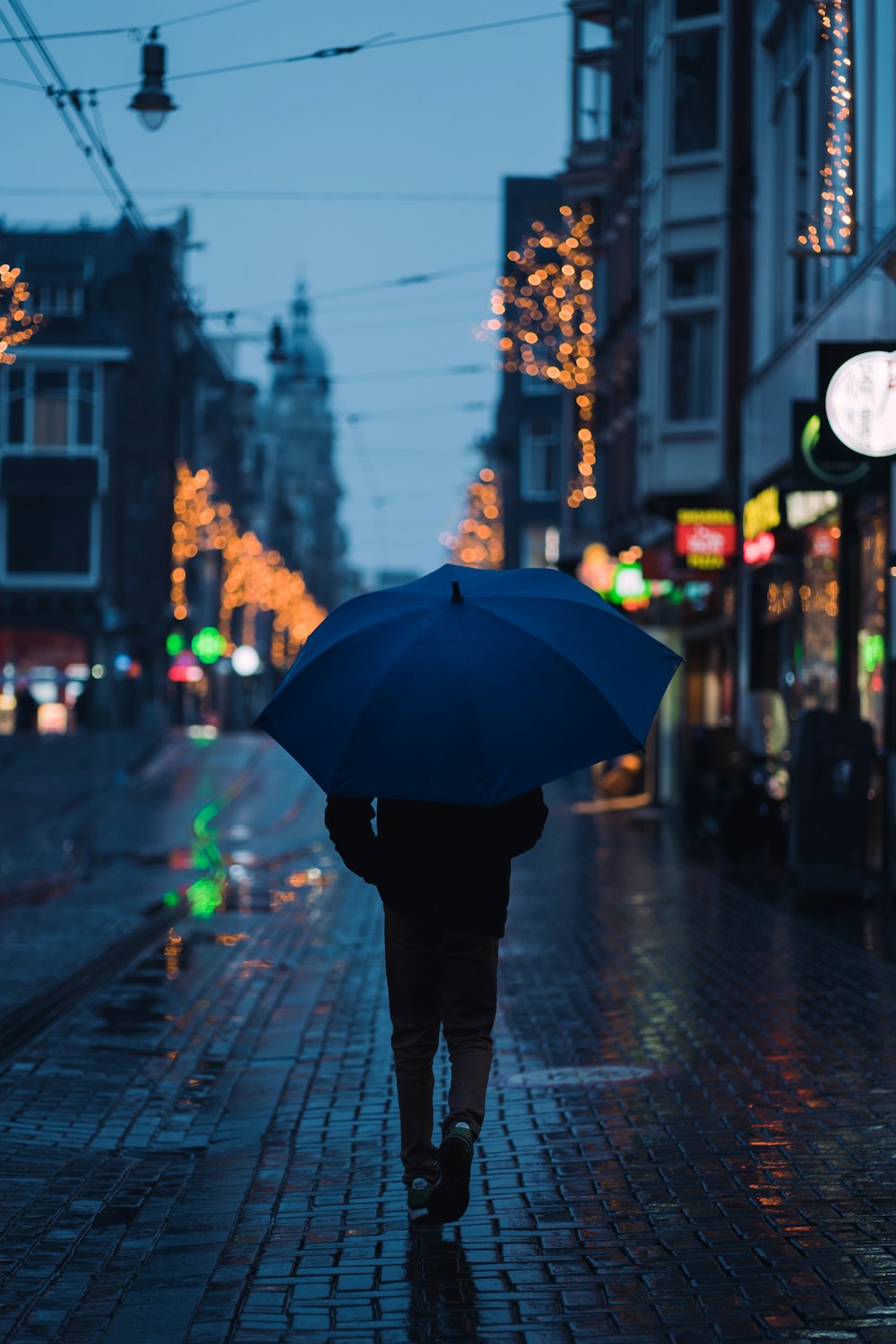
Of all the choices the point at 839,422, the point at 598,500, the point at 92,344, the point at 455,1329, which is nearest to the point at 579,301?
the point at 598,500

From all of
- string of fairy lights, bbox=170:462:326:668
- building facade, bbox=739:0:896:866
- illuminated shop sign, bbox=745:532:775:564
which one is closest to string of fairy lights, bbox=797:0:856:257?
building facade, bbox=739:0:896:866

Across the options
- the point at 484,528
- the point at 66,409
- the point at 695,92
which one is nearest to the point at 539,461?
the point at 484,528

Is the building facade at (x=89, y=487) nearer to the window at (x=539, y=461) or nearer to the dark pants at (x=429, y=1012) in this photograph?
the window at (x=539, y=461)

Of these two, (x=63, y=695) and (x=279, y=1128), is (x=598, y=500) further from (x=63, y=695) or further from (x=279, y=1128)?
(x=279, y=1128)

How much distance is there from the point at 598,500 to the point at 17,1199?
38.4 metres

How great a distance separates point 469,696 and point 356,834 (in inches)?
21.9

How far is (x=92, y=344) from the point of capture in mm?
61719

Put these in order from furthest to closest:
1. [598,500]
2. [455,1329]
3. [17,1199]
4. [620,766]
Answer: [598,500]
[620,766]
[17,1199]
[455,1329]

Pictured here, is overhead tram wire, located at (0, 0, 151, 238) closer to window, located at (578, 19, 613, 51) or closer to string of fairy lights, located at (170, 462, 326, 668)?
window, located at (578, 19, 613, 51)

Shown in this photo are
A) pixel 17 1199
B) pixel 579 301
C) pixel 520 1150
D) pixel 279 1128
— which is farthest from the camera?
pixel 579 301

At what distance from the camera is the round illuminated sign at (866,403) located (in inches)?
586

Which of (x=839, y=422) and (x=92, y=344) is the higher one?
(x=92, y=344)

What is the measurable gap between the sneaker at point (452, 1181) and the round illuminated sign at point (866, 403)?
416 inches

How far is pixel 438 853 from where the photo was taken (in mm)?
5500
